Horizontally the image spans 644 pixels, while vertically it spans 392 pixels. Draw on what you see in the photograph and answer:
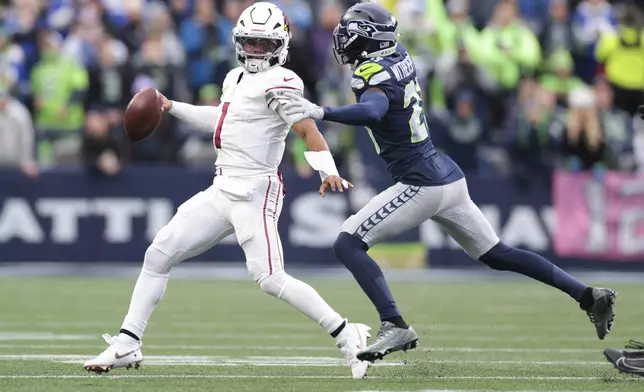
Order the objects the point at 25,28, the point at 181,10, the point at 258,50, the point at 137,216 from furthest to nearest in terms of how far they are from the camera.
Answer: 1. the point at 181,10
2. the point at 25,28
3. the point at 137,216
4. the point at 258,50

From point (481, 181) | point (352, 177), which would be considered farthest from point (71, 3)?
point (481, 181)

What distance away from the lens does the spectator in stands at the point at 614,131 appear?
15.5 m

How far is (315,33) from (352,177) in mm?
2285

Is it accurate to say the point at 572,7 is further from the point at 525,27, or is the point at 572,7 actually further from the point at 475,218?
the point at 475,218

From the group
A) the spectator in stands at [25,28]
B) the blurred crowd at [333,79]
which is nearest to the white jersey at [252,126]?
the blurred crowd at [333,79]

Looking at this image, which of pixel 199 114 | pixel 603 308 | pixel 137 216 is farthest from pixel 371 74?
pixel 137 216

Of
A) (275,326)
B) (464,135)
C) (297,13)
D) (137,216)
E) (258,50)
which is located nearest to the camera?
(258,50)

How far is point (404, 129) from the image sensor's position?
24.3ft

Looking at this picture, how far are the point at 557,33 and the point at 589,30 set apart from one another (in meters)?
0.38

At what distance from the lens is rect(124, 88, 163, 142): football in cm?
738

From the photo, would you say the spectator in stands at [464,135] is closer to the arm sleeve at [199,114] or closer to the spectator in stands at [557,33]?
the spectator in stands at [557,33]

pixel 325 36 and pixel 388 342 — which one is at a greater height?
pixel 388 342

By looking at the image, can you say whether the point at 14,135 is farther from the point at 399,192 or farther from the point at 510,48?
the point at 399,192

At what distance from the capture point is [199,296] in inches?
488
